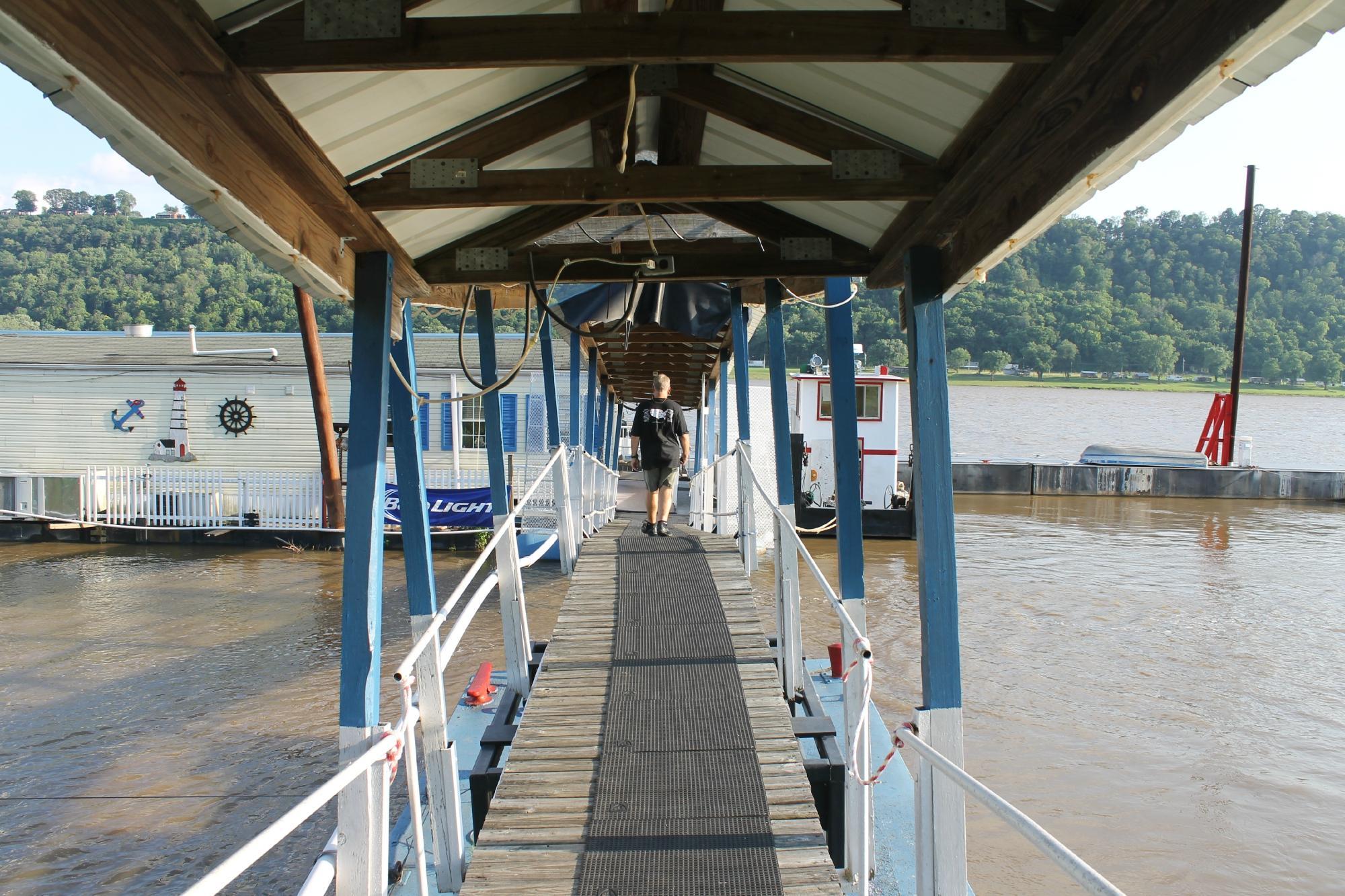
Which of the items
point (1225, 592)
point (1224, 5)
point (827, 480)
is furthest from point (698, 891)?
point (827, 480)

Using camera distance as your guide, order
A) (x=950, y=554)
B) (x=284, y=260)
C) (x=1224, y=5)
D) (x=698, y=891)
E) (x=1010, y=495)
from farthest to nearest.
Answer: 1. (x=1010, y=495)
2. (x=950, y=554)
3. (x=284, y=260)
4. (x=698, y=891)
5. (x=1224, y=5)

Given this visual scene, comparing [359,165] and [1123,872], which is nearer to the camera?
[359,165]

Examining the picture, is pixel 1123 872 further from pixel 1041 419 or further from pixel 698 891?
pixel 1041 419

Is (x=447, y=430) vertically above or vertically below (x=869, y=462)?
above

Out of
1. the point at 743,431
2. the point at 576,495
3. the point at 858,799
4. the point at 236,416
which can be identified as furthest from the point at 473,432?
the point at 858,799

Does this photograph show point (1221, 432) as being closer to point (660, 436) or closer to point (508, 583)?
point (660, 436)

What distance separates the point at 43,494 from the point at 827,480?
1523 centimetres

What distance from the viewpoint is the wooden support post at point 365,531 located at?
3541 millimetres

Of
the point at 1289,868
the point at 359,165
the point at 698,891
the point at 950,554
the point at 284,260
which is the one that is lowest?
the point at 1289,868

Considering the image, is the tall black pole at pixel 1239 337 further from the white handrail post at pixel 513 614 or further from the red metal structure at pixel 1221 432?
the white handrail post at pixel 513 614

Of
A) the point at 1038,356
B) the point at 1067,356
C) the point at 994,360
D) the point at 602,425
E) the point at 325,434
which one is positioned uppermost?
the point at 1067,356

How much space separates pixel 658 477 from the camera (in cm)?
966

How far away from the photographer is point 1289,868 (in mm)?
6312

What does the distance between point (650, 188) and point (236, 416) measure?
18.9m
